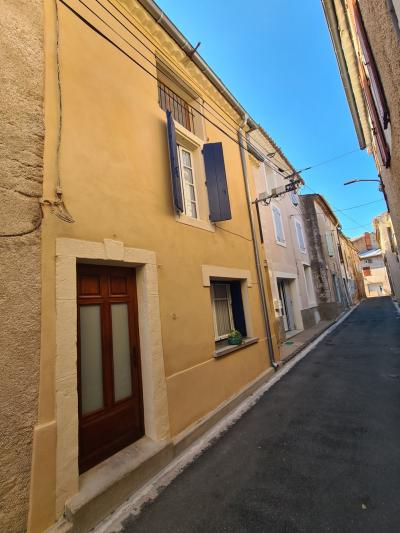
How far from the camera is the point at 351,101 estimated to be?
8.49 meters

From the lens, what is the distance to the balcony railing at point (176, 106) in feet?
18.3

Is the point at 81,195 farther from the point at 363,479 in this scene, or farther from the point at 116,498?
the point at 363,479

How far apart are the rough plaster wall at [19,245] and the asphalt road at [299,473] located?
1211mm

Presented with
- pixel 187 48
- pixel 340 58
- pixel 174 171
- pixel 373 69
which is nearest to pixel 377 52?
pixel 373 69

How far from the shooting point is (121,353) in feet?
11.1

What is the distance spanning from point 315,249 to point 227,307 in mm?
11559

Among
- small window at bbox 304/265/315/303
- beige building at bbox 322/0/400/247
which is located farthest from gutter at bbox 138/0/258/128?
small window at bbox 304/265/315/303

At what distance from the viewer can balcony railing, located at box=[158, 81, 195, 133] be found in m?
5.57

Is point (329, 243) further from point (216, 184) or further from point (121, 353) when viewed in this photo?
point (121, 353)

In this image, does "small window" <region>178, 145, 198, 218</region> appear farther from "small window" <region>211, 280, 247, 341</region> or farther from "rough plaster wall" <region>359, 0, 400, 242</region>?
"rough plaster wall" <region>359, 0, 400, 242</region>

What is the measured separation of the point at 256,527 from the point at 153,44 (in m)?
7.33

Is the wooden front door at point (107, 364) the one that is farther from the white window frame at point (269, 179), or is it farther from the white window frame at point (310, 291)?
the white window frame at point (310, 291)

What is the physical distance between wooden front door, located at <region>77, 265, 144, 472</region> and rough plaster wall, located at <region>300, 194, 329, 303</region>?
13888mm

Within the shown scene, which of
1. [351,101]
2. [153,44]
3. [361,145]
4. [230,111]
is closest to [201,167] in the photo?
[153,44]
